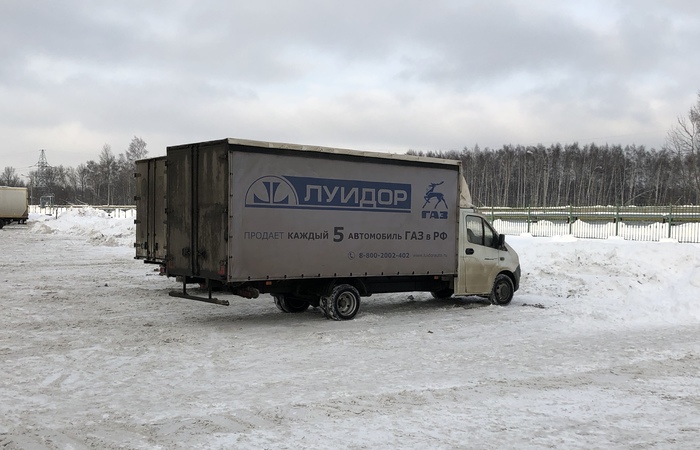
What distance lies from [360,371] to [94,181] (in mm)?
124442

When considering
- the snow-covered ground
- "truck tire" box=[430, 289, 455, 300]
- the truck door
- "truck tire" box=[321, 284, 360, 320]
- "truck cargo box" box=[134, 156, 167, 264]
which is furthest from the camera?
"truck tire" box=[430, 289, 455, 300]

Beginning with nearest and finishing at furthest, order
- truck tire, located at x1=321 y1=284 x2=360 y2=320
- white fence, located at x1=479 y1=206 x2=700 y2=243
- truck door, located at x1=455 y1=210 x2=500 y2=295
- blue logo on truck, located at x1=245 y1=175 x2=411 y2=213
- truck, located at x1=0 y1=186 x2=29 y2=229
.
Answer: blue logo on truck, located at x1=245 y1=175 x2=411 y2=213 → truck tire, located at x1=321 y1=284 x2=360 y2=320 → truck door, located at x1=455 y1=210 x2=500 y2=295 → white fence, located at x1=479 y1=206 x2=700 y2=243 → truck, located at x1=0 y1=186 x2=29 y2=229

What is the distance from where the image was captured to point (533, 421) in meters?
5.75

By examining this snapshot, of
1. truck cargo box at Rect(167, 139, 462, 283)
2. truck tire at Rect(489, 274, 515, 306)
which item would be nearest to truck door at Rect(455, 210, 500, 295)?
truck tire at Rect(489, 274, 515, 306)

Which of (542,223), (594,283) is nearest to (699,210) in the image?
(542,223)

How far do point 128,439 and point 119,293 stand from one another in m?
10.5

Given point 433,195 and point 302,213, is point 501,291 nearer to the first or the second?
point 433,195

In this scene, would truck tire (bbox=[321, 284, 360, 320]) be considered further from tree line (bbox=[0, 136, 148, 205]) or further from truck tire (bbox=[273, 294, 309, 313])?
tree line (bbox=[0, 136, 148, 205])

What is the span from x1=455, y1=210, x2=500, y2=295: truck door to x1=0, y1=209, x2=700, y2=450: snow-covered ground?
522mm

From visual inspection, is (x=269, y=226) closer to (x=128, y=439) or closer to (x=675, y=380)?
(x=128, y=439)

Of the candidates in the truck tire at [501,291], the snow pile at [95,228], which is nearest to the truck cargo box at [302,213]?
the truck tire at [501,291]

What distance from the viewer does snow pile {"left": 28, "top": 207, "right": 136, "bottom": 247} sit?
34.4 m

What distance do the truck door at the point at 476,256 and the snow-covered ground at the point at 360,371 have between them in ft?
1.71

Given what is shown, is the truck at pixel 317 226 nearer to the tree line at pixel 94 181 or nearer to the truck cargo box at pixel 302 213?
the truck cargo box at pixel 302 213
